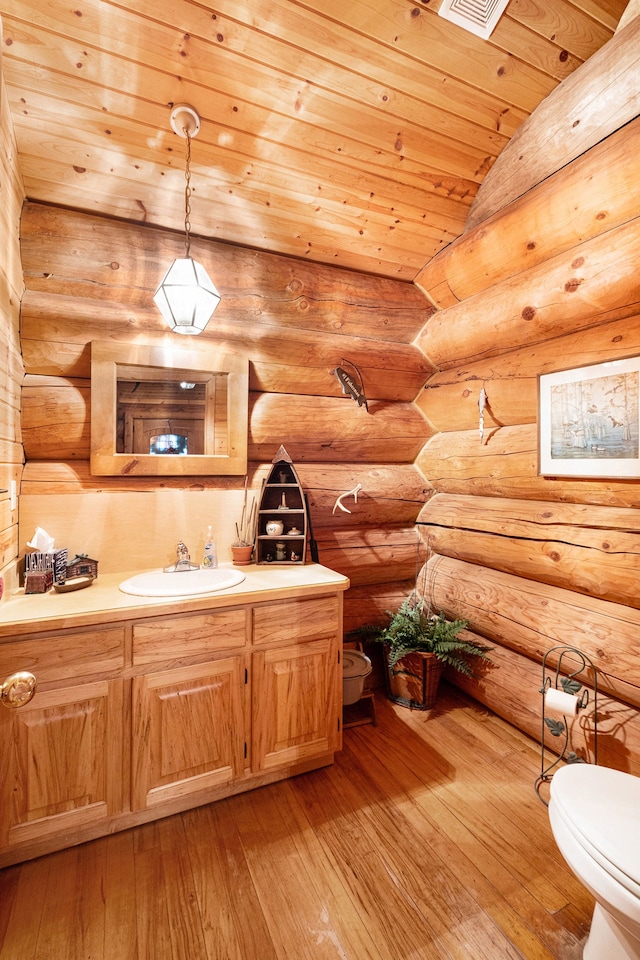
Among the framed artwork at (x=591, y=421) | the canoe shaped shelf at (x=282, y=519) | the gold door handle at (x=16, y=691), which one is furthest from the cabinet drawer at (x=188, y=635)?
the framed artwork at (x=591, y=421)

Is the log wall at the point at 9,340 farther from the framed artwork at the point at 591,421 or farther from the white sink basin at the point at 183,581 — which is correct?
the framed artwork at the point at 591,421

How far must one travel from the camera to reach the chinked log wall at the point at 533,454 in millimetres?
1835

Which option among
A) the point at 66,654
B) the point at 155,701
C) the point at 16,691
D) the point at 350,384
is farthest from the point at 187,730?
the point at 350,384

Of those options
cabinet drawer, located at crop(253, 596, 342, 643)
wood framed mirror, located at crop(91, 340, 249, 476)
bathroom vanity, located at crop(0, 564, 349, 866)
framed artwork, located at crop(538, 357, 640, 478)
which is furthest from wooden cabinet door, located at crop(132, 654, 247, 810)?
framed artwork, located at crop(538, 357, 640, 478)

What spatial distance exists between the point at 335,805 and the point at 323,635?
2.32 feet

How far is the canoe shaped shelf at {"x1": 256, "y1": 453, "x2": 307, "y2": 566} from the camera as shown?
2432 millimetres

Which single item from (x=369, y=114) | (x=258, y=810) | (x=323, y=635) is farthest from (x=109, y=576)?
(x=369, y=114)

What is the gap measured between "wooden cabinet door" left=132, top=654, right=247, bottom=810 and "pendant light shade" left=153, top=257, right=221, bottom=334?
1.52 meters

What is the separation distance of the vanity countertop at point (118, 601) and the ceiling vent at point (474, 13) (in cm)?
240

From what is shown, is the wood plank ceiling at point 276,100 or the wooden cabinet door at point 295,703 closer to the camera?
the wood plank ceiling at point 276,100

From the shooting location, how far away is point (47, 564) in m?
1.90

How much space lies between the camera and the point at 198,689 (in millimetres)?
1794

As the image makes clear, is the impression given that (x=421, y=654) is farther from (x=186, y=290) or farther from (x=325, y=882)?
(x=186, y=290)

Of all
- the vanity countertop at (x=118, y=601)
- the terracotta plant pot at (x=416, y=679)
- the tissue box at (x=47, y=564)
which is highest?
the tissue box at (x=47, y=564)
